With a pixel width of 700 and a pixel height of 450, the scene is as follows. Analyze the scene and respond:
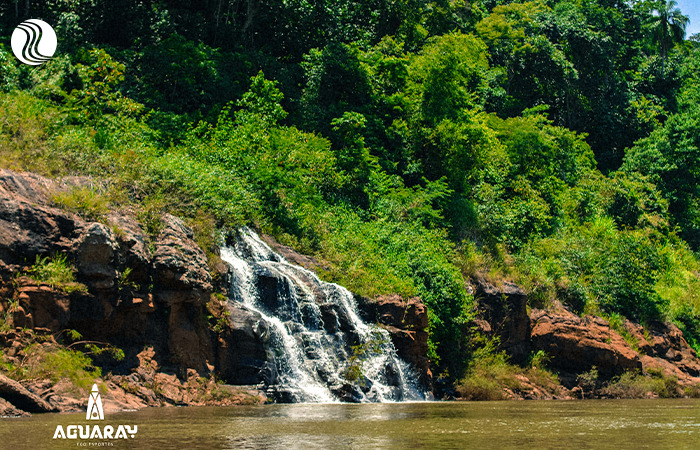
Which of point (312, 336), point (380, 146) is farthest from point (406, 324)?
point (380, 146)

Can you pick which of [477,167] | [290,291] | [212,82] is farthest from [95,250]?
[477,167]

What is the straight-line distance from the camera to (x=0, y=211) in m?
15.3

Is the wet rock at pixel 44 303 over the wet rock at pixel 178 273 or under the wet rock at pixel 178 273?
under

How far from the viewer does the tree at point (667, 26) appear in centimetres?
5775

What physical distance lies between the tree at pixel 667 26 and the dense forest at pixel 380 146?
28.2 ft

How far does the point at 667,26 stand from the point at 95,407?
54924 mm

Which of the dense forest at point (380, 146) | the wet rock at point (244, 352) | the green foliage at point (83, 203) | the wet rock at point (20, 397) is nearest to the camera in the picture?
the wet rock at point (20, 397)

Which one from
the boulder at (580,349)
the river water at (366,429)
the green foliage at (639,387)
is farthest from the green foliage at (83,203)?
the green foliage at (639,387)

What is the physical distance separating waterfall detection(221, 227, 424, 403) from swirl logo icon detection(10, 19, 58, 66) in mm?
10085

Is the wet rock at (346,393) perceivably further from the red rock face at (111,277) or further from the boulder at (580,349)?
the boulder at (580,349)

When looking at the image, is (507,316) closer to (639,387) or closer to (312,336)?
(639,387)

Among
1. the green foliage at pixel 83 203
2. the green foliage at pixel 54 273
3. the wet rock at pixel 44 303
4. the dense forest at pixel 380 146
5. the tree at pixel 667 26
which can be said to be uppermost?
the tree at pixel 667 26

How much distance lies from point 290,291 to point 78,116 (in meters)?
9.24

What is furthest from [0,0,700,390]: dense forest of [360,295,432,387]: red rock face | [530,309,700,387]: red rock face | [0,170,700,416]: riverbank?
[530,309,700,387]: red rock face
